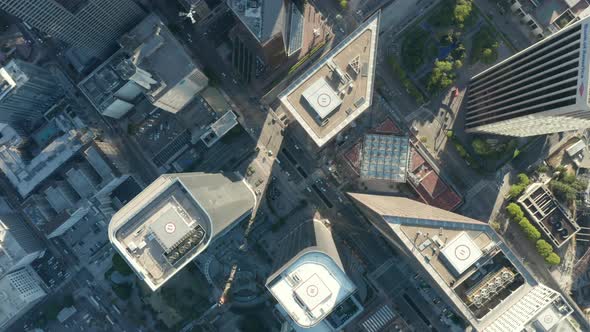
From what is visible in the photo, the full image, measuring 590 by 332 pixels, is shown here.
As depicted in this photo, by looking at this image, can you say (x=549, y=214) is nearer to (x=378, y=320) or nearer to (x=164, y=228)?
(x=378, y=320)

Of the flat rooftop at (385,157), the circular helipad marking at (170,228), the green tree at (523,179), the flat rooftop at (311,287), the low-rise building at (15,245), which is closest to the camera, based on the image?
the circular helipad marking at (170,228)

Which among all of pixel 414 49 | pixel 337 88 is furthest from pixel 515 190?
pixel 337 88

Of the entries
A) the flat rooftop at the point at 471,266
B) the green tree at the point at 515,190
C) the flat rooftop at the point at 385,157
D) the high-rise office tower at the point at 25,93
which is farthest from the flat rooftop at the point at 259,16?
the green tree at the point at 515,190

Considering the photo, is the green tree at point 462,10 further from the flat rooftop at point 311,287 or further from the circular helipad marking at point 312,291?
the circular helipad marking at point 312,291

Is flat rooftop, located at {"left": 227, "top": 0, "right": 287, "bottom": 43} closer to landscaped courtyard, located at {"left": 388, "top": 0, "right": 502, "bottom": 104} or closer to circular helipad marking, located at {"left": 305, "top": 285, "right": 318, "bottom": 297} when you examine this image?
landscaped courtyard, located at {"left": 388, "top": 0, "right": 502, "bottom": 104}

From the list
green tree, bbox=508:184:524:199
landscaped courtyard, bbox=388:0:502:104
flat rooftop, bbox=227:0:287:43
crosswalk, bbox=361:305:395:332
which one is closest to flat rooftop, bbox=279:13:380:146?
flat rooftop, bbox=227:0:287:43

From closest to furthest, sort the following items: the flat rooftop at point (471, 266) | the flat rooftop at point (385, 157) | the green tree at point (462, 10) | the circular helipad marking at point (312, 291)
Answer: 1. the flat rooftop at point (471, 266)
2. the circular helipad marking at point (312, 291)
3. the flat rooftop at point (385, 157)
4. the green tree at point (462, 10)
